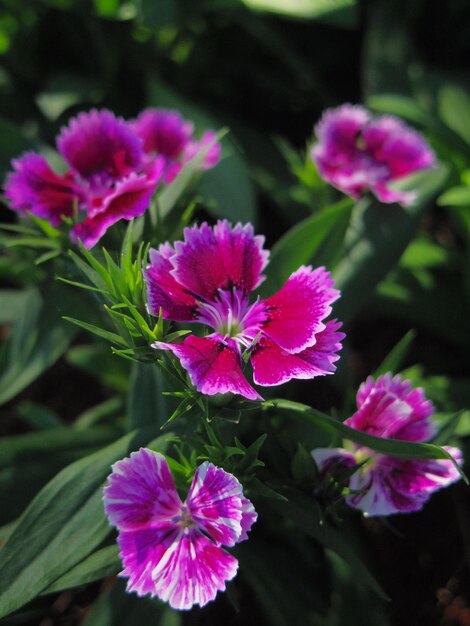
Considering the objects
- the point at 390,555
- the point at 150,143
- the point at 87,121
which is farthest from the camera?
the point at 390,555

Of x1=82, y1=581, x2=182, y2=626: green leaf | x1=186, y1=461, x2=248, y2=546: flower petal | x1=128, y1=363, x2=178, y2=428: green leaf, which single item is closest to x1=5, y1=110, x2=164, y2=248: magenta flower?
x1=128, y1=363, x2=178, y2=428: green leaf

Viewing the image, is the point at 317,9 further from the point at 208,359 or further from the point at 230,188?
the point at 208,359

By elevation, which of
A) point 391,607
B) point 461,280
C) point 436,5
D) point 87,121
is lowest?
point 391,607

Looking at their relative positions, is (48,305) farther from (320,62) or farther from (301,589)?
(320,62)

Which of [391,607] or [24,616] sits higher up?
[391,607]

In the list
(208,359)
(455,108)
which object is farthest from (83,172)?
(455,108)

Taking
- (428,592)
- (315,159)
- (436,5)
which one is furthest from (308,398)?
(436,5)
